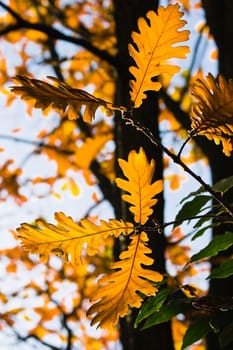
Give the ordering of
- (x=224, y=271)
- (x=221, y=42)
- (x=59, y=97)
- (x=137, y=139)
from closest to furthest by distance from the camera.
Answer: (x=59, y=97) < (x=224, y=271) < (x=137, y=139) < (x=221, y=42)

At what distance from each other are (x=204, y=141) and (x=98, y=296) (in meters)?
1.40

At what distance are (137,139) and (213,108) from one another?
96 centimetres

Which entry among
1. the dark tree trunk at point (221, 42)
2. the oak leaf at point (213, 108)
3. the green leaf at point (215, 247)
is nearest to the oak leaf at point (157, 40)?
the oak leaf at point (213, 108)

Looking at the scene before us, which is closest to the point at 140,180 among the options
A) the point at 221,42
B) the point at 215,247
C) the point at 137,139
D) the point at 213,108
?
the point at 213,108

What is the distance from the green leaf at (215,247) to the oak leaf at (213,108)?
191 millimetres

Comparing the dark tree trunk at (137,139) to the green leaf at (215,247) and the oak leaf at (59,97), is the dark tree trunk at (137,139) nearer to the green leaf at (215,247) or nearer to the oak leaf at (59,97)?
the green leaf at (215,247)

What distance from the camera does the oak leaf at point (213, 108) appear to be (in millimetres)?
439

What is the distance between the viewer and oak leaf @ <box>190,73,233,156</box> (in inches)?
17.3

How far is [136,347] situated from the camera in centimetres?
132

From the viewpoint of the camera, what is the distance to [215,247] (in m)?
0.63

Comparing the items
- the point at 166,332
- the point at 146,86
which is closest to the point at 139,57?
the point at 146,86

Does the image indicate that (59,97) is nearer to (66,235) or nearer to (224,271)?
(66,235)

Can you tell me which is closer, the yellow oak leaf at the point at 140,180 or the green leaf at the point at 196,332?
the yellow oak leaf at the point at 140,180

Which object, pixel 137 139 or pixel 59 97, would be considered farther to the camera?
pixel 137 139
